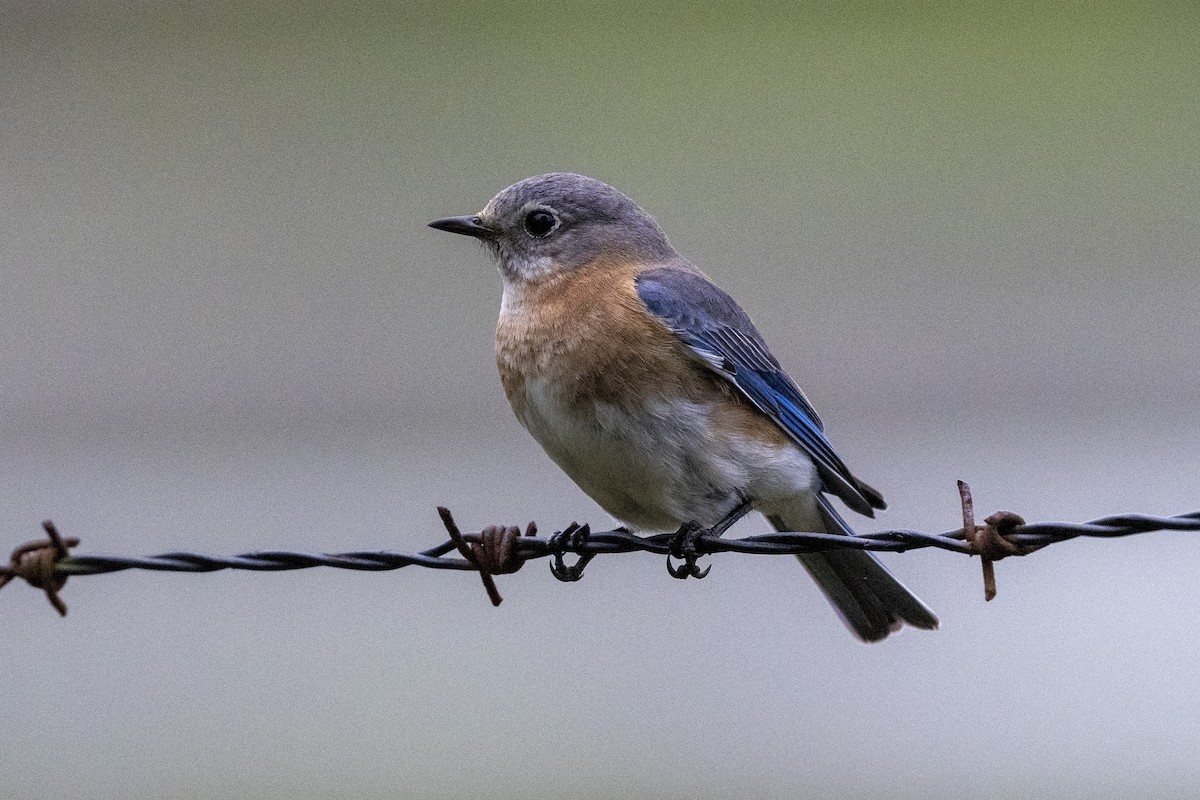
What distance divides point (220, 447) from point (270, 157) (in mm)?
1622

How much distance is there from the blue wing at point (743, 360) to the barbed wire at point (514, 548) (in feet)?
2.63

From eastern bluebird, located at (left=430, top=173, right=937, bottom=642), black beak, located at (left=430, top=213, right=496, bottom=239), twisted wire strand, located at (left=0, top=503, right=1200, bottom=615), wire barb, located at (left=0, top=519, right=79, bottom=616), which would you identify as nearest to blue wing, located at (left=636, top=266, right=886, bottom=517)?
eastern bluebird, located at (left=430, top=173, right=937, bottom=642)

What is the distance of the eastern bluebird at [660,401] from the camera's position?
3660mm

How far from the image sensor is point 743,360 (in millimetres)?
3955

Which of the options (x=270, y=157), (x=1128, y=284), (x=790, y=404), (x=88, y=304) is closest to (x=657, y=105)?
→ (x=270, y=157)

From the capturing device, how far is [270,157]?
7125mm

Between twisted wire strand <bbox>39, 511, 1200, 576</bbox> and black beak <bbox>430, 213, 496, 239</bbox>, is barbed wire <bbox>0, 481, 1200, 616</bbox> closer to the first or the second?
twisted wire strand <bbox>39, 511, 1200, 576</bbox>

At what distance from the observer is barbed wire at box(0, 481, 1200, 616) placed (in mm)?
2668

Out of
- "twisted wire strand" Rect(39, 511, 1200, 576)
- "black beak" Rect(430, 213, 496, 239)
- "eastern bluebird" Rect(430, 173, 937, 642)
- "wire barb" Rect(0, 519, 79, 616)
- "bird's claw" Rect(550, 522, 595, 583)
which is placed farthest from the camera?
"black beak" Rect(430, 213, 496, 239)

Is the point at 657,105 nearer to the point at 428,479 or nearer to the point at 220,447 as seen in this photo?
the point at 428,479

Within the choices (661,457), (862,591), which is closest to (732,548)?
(661,457)

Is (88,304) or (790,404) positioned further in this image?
(88,304)

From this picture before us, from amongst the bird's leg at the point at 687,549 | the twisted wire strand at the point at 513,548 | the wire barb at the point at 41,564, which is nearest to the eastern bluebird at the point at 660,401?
the bird's leg at the point at 687,549

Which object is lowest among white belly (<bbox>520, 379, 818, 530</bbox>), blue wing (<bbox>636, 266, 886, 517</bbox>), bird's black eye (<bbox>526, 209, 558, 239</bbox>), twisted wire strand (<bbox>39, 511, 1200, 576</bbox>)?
twisted wire strand (<bbox>39, 511, 1200, 576</bbox>)
